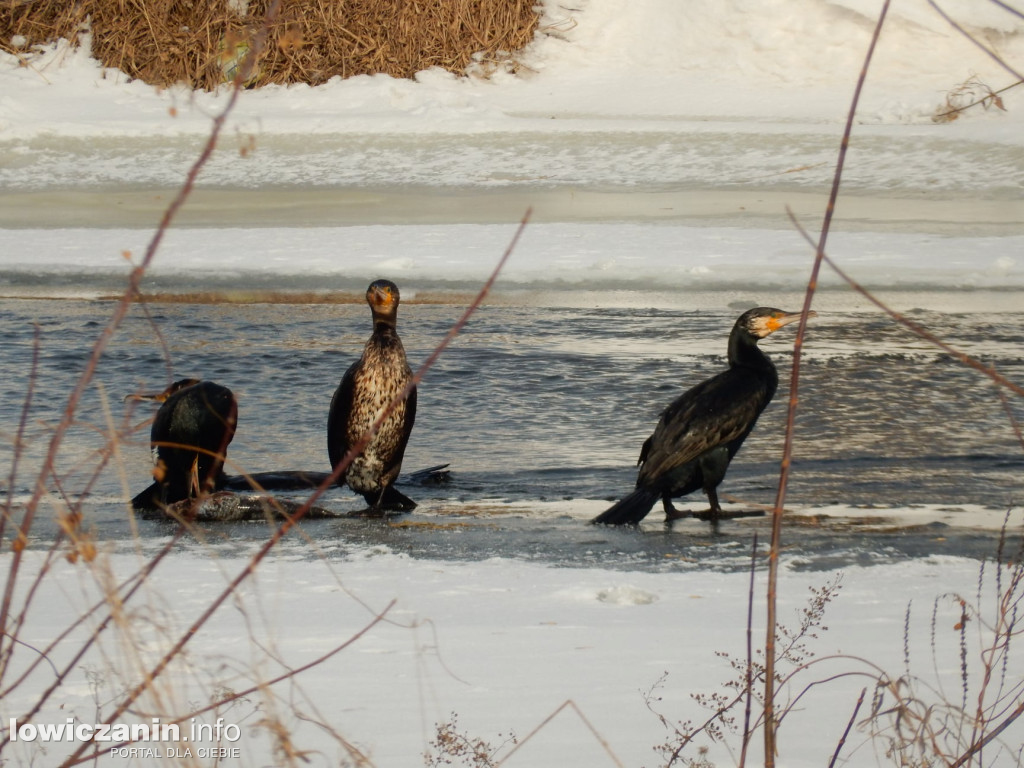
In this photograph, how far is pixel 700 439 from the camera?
4.30 m

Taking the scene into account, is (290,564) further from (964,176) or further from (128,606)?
(964,176)

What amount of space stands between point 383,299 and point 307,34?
33.2 feet

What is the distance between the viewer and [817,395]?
573 centimetres

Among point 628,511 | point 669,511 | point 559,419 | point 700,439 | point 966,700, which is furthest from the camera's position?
point 559,419

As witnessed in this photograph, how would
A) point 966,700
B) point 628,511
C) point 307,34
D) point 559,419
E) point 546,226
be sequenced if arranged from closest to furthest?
point 966,700
point 628,511
point 559,419
point 546,226
point 307,34

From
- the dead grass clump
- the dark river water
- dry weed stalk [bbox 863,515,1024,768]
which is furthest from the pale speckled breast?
the dead grass clump

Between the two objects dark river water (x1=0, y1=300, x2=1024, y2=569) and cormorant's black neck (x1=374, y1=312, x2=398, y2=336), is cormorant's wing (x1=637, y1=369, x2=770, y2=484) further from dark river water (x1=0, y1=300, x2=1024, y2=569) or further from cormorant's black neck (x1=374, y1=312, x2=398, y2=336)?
cormorant's black neck (x1=374, y1=312, x2=398, y2=336)

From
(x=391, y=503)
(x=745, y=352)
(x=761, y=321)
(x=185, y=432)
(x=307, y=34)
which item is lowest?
(x=391, y=503)

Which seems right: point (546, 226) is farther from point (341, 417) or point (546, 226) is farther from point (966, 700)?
point (966, 700)

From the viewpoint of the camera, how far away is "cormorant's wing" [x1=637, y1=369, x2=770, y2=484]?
4250 millimetres

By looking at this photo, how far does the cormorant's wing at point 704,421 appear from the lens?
13.9ft

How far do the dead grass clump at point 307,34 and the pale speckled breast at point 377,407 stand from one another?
32.7 feet

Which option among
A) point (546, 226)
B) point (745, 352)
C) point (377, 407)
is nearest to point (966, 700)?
point (745, 352)

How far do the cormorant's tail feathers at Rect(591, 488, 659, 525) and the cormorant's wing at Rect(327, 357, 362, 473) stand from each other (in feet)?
3.34
